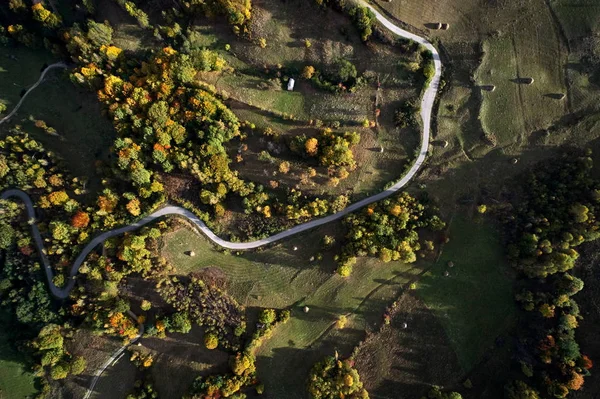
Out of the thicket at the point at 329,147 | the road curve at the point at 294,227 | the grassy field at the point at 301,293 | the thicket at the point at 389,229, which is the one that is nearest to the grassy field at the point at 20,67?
the road curve at the point at 294,227

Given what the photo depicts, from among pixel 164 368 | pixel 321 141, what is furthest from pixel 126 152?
pixel 164 368

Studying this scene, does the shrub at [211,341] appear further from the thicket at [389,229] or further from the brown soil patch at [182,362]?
the thicket at [389,229]

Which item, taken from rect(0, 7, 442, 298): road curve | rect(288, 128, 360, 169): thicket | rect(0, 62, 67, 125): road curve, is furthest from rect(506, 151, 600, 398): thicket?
rect(0, 62, 67, 125): road curve

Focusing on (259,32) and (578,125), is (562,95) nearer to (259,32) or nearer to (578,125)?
(578,125)

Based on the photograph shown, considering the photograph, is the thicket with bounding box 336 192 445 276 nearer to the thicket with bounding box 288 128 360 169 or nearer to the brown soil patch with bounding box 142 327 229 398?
the thicket with bounding box 288 128 360 169

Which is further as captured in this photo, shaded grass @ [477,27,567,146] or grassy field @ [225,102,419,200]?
grassy field @ [225,102,419,200]

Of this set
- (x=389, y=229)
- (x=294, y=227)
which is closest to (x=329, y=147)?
(x=294, y=227)

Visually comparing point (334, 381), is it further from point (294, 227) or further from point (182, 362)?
point (182, 362)
